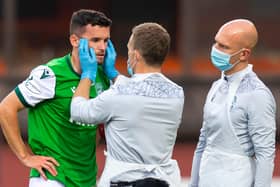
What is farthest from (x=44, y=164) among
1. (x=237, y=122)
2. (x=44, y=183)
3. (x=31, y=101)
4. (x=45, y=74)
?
(x=237, y=122)

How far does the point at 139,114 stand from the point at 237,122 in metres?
0.58

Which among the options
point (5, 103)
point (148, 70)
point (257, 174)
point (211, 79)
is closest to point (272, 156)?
point (257, 174)

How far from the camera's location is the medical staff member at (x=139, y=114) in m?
5.50

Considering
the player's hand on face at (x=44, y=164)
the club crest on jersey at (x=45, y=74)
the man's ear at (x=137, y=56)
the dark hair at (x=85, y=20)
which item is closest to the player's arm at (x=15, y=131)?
the player's hand on face at (x=44, y=164)

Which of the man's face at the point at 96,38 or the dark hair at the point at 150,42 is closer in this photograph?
the dark hair at the point at 150,42

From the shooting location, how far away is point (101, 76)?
6062 millimetres

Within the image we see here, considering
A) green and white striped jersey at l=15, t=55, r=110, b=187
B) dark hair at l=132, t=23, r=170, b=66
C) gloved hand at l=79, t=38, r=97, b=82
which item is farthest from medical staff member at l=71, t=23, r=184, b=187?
green and white striped jersey at l=15, t=55, r=110, b=187

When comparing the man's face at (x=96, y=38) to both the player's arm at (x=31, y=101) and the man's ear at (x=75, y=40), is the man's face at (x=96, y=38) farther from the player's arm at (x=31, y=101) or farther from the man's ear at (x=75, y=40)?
the player's arm at (x=31, y=101)

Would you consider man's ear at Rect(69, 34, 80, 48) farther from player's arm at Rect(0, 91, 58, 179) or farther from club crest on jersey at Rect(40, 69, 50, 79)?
player's arm at Rect(0, 91, 58, 179)

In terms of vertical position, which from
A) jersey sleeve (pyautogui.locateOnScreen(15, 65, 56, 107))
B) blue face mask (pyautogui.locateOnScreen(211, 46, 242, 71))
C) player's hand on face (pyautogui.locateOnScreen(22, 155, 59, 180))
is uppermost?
blue face mask (pyautogui.locateOnScreen(211, 46, 242, 71))

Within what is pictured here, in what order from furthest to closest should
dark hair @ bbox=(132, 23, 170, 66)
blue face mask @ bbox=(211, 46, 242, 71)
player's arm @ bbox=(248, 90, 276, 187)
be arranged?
blue face mask @ bbox=(211, 46, 242, 71) < player's arm @ bbox=(248, 90, 276, 187) < dark hair @ bbox=(132, 23, 170, 66)

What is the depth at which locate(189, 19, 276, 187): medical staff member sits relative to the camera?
5.71 meters

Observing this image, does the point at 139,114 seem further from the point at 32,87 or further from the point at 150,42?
the point at 32,87

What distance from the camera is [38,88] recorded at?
5.86m
